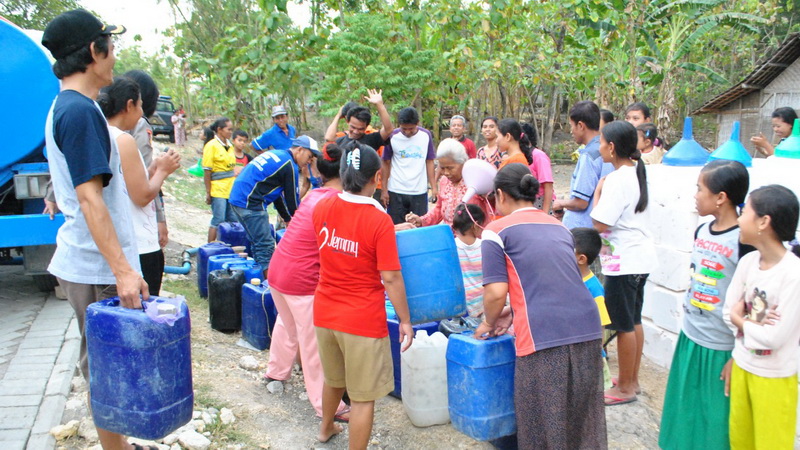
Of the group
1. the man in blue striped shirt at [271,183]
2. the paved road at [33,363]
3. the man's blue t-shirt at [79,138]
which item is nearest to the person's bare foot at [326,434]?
the paved road at [33,363]

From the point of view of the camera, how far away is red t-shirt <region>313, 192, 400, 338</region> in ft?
9.53

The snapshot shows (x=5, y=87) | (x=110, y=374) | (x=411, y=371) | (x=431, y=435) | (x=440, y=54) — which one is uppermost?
(x=440, y=54)

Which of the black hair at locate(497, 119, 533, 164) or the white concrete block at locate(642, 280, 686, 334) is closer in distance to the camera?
the white concrete block at locate(642, 280, 686, 334)

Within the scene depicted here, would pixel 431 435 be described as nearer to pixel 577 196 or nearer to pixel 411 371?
pixel 411 371

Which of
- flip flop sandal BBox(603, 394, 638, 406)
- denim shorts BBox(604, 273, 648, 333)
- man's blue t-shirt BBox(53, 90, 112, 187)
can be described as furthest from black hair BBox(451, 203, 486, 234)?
man's blue t-shirt BBox(53, 90, 112, 187)

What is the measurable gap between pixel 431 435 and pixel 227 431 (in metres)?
1.18

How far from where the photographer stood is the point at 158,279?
3.15m

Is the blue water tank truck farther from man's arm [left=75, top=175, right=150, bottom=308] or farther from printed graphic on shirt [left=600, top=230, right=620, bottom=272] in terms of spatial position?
printed graphic on shirt [left=600, top=230, right=620, bottom=272]

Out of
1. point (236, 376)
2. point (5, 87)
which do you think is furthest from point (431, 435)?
point (5, 87)

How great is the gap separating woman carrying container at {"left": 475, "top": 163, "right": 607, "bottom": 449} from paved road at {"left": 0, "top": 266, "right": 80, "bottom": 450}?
7.71ft

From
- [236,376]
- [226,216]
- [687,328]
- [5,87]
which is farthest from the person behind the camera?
[226,216]

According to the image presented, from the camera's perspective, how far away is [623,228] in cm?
381

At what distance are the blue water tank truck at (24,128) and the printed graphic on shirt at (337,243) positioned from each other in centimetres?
301

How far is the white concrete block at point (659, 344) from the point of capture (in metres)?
4.70
